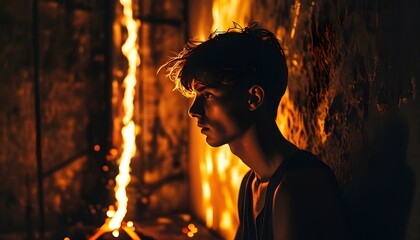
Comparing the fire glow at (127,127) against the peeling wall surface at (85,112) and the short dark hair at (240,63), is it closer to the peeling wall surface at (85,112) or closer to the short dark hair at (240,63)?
the peeling wall surface at (85,112)

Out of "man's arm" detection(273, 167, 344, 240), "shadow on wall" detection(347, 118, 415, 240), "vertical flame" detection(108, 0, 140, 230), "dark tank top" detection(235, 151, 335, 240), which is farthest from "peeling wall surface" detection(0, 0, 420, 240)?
"man's arm" detection(273, 167, 344, 240)

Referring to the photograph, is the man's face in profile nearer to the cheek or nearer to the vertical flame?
the cheek

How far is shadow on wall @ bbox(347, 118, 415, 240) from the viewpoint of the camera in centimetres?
138

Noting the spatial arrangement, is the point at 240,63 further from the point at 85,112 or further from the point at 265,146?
the point at 85,112

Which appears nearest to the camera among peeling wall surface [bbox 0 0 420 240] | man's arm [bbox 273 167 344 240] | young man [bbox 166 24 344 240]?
man's arm [bbox 273 167 344 240]

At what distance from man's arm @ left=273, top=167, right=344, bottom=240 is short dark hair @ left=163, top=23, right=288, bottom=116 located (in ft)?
0.98

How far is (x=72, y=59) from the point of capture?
367 cm

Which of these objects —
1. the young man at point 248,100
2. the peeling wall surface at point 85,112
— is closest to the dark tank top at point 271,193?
the young man at point 248,100

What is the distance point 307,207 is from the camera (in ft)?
4.25

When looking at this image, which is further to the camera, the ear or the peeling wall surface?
the peeling wall surface

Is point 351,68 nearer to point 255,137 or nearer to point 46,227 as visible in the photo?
point 255,137

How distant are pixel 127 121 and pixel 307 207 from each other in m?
2.57

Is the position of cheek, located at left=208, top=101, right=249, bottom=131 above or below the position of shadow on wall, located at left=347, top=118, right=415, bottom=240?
above

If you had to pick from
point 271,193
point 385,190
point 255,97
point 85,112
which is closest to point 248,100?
point 255,97
